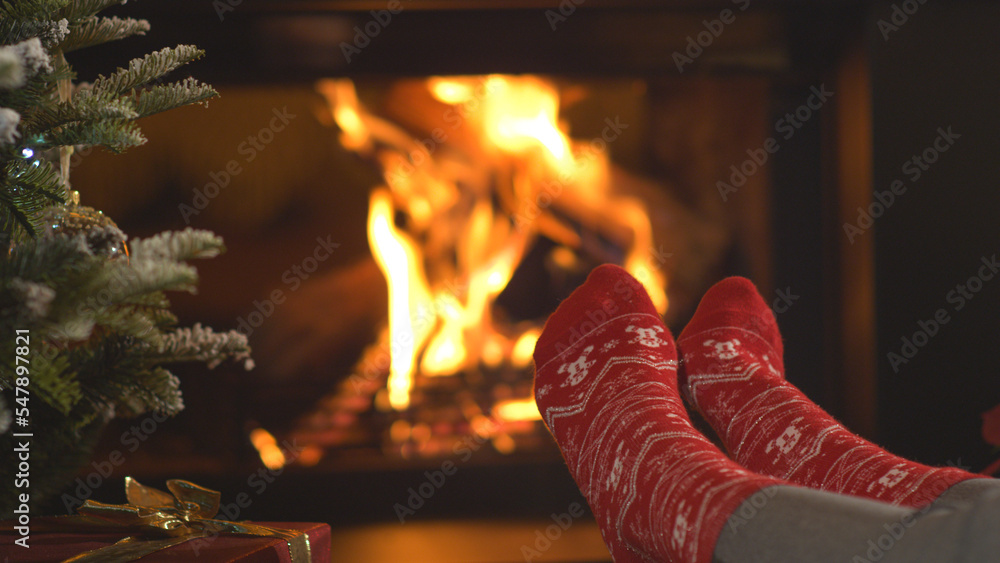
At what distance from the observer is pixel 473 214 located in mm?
1542

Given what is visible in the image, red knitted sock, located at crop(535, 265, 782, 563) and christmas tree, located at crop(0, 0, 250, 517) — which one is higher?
christmas tree, located at crop(0, 0, 250, 517)

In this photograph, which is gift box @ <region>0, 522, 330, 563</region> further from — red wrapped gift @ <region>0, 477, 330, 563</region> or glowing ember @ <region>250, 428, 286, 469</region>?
glowing ember @ <region>250, 428, 286, 469</region>

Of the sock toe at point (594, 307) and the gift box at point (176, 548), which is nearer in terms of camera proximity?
the gift box at point (176, 548)

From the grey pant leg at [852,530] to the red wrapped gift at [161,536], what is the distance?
1.30ft

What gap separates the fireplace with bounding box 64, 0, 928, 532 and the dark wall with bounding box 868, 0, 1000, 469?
0.26ft

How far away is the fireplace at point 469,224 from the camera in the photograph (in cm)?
144

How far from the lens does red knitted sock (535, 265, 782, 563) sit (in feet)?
1.75

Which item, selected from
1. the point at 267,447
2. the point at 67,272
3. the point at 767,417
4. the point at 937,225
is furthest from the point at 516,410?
the point at 67,272

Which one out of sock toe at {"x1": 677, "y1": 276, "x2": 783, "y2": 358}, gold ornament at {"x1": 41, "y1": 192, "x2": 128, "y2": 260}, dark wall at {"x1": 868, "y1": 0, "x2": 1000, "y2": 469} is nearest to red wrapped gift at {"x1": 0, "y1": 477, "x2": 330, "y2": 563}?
gold ornament at {"x1": 41, "y1": 192, "x2": 128, "y2": 260}

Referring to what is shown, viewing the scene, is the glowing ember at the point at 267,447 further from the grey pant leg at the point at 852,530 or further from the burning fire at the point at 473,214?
the grey pant leg at the point at 852,530

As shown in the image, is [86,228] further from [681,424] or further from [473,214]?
[473,214]

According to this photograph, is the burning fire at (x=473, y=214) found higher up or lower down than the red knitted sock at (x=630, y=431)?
higher up

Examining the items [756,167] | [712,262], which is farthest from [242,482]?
[756,167]

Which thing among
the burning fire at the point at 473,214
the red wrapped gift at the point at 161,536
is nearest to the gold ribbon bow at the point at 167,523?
the red wrapped gift at the point at 161,536
